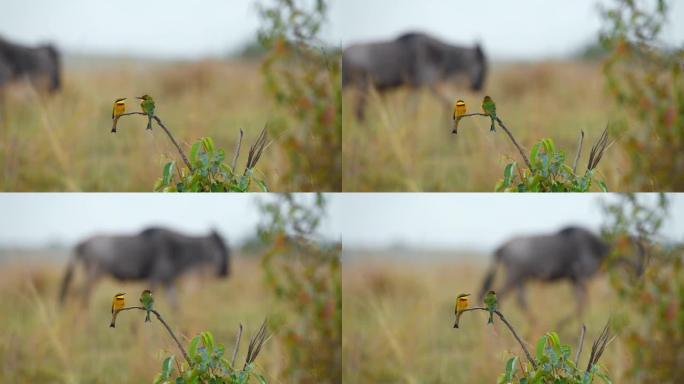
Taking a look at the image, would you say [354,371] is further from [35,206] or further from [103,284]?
[35,206]

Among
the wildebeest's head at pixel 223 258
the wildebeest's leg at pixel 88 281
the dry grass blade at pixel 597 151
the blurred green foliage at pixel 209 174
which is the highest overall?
the dry grass blade at pixel 597 151

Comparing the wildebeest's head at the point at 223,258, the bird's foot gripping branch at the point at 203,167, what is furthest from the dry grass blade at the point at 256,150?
the wildebeest's head at the point at 223,258

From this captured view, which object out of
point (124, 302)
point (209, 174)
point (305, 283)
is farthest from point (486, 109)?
point (124, 302)

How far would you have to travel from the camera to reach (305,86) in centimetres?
330

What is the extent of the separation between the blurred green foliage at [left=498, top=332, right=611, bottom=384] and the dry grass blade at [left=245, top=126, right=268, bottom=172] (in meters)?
1.08

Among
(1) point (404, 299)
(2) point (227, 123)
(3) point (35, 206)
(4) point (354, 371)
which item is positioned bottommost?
(4) point (354, 371)

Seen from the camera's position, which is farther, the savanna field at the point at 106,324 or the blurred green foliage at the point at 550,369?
the blurred green foliage at the point at 550,369

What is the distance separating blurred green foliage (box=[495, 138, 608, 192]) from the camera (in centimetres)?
332

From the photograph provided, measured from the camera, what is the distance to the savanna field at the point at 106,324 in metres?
3.18

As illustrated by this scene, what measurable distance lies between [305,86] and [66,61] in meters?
0.78

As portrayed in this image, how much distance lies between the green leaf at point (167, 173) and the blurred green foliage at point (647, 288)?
1454mm

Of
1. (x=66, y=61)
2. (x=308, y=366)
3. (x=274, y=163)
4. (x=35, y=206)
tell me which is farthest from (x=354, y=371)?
(x=66, y=61)

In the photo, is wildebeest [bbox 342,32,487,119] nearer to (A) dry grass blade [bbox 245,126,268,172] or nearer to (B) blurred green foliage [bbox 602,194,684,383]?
(A) dry grass blade [bbox 245,126,268,172]

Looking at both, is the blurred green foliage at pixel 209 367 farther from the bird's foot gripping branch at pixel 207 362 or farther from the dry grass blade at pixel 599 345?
the dry grass blade at pixel 599 345
